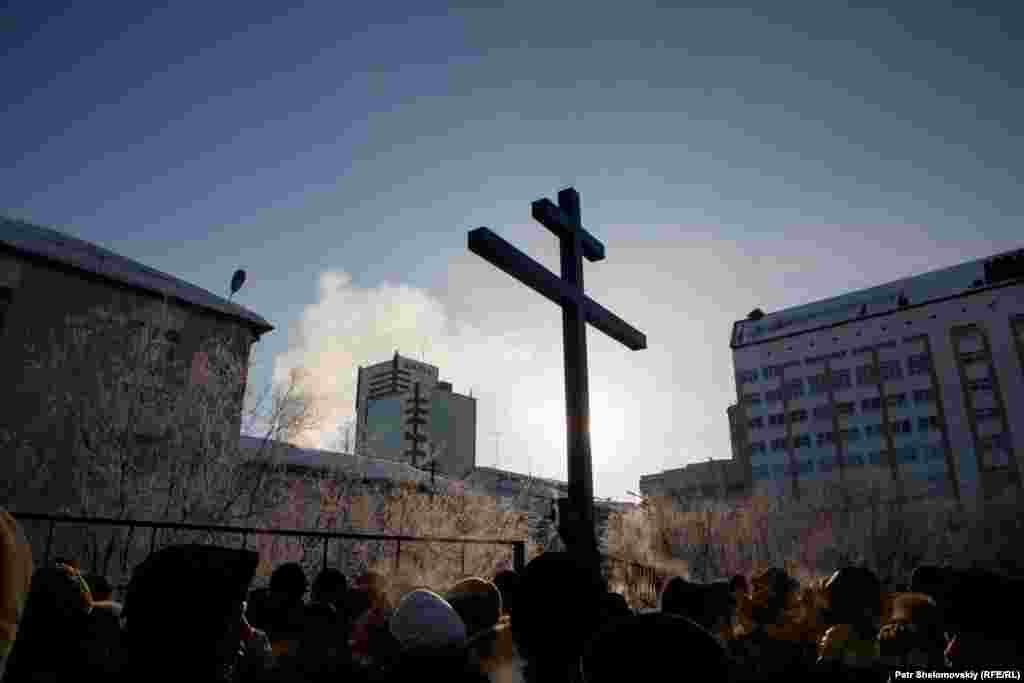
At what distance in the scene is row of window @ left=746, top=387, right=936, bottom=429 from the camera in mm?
47594

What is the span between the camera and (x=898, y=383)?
48.6 metres

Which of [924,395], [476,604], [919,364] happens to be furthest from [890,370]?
[476,604]

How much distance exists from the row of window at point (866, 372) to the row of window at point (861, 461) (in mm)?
5088

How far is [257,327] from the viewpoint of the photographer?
92.0 feet

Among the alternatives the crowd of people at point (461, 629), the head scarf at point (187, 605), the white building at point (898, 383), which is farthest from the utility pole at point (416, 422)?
the head scarf at point (187, 605)

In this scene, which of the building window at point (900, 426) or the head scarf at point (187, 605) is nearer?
the head scarf at point (187, 605)

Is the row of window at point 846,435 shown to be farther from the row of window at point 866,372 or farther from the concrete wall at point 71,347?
the concrete wall at point 71,347

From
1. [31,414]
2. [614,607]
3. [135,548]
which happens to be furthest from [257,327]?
[614,607]

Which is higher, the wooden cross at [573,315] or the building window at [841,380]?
the building window at [841,380]

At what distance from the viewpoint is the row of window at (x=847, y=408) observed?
47594mm

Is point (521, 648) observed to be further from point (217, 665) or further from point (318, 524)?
point (318, 524)

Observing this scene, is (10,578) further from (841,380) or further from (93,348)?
(841,380)

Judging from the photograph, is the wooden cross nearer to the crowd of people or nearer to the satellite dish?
the crowd of people

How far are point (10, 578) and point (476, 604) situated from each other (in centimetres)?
266
